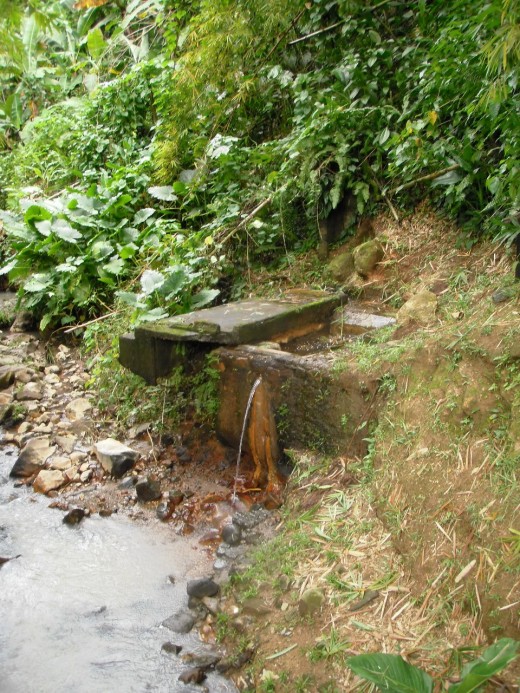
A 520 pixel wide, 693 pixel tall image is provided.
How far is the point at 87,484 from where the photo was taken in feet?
14.6

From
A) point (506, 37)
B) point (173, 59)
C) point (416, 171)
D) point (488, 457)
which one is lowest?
point (488, 457)

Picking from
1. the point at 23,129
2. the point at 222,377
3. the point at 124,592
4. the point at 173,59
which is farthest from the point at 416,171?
the point at 23,129

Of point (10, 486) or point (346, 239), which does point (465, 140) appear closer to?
point (346, 239)

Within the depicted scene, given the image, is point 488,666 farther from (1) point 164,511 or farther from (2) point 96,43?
(2) point 96,43

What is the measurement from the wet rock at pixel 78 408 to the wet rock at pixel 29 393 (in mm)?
406

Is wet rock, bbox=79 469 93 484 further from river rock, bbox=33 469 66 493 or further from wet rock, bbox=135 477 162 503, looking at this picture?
wet rock, bbox=135 477 162 503

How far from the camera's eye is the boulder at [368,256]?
5043 millimetres

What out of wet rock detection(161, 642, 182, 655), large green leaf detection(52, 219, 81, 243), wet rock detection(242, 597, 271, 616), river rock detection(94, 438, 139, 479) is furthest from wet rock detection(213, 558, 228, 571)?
large green leaf detection(52, 219, 81, 243)

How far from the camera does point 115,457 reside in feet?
14.8

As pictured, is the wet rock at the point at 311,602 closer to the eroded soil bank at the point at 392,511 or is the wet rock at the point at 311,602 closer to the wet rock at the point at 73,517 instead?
the eroded soil bank at the point at 392,511

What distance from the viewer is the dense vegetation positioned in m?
4.48

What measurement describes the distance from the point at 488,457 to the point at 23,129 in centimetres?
1067

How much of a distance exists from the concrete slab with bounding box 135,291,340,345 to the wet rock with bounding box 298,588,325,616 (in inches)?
73.5

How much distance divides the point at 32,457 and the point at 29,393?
112 centimetres
